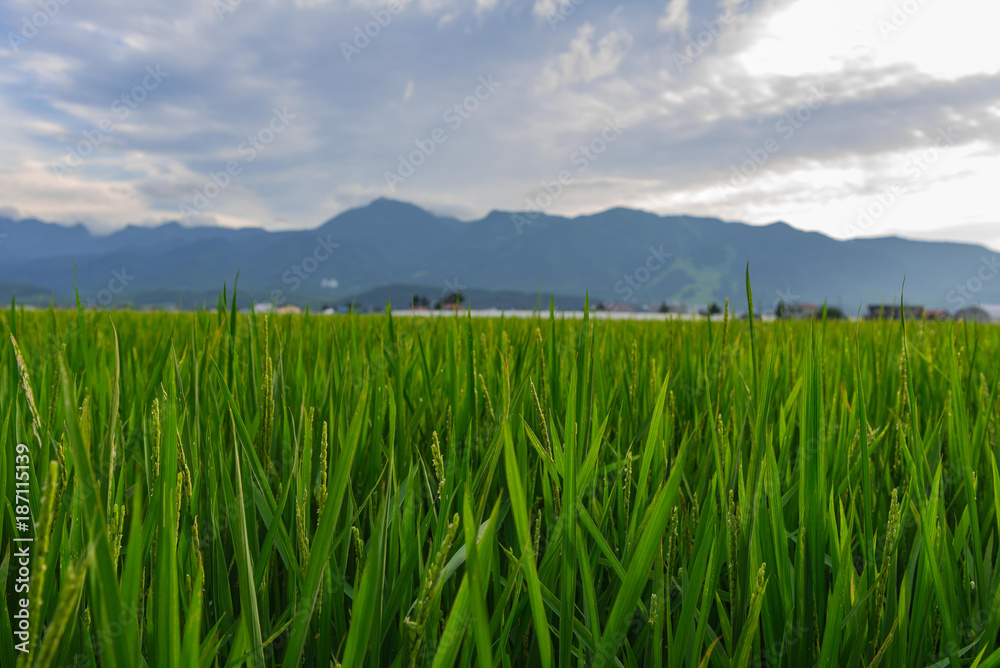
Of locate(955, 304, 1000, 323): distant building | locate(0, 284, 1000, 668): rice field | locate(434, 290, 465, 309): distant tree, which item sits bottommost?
locate(0, 284, 1000, 668): rice field

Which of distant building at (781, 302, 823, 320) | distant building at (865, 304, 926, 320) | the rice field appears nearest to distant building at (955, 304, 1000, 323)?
distant building at (865, 304, 926, 320)

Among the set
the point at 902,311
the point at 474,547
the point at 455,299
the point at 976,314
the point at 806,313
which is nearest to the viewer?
the point at 474,547

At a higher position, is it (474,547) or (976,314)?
(976,314)

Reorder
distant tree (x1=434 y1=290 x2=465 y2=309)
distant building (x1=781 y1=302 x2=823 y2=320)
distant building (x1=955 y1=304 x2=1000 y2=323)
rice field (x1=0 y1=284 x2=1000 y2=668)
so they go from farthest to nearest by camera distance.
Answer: distant building (x1=955 y1=304 x2=1000 y2=323) → distant tree (x1=434 y1=290 x2=465 y2=309) → distant building (x1=781 y1=302 x2=823 y2=320) → rice field (x1=0 y1=284 x2=1000 y2=668)

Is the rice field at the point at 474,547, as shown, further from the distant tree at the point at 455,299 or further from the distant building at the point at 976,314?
the distant building at the point at 976,314

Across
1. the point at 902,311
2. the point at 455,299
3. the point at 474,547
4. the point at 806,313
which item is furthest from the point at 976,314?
Result: the point at 474,547

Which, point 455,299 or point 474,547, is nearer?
point 474,547

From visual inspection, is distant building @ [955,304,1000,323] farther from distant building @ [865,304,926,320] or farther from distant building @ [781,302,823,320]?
distant building @ [781,302,823,320]

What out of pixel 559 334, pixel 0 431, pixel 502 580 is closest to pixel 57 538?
pixel 0 431

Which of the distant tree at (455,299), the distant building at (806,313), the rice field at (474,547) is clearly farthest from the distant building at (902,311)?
the distant tree at (455,299)

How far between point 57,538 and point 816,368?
3.62 feet

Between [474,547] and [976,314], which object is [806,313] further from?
[474,547]

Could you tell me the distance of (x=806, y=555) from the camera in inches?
32.8

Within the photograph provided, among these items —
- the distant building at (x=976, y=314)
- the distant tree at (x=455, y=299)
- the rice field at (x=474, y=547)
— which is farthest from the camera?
the distant building at (x=976, y=314)
